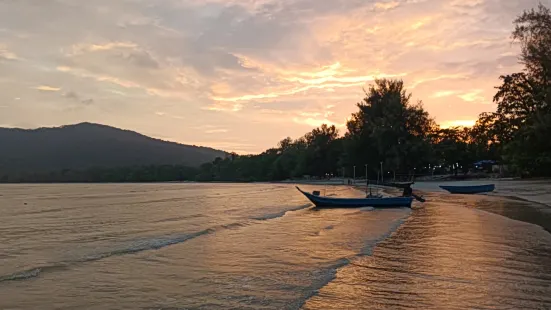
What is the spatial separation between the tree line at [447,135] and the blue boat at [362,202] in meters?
13.6

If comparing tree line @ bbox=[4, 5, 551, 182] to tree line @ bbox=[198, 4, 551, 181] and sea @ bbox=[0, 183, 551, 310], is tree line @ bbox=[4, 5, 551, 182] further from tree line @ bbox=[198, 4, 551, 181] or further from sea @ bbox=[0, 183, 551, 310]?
sea @ bbox=[0, 183, 551, 310]

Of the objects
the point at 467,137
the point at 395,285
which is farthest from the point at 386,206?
the point at 467,137

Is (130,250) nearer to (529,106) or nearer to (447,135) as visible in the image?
(529,106)

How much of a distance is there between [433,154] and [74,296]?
7512 cm

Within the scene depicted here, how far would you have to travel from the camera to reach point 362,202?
3544cm

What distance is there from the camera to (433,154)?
78625mm

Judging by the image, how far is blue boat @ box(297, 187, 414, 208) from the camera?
113 feet

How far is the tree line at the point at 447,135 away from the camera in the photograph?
129 ft

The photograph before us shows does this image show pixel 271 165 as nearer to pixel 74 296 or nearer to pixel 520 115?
pixel 520 115

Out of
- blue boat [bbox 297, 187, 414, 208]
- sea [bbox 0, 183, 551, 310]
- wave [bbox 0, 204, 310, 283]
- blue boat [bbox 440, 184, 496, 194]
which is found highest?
blue boat [bbox 440, 184, 496, 194]

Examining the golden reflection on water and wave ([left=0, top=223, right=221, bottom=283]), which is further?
wave ([left=0, top=223, right=221, bottom=283])

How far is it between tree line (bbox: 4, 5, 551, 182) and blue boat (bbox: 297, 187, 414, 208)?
13633 millimetres

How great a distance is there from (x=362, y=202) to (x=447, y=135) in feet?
216

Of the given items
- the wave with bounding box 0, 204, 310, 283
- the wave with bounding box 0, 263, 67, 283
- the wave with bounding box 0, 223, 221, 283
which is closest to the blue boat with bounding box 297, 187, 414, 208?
the wave with bounding box 0, 204, 310, 283
